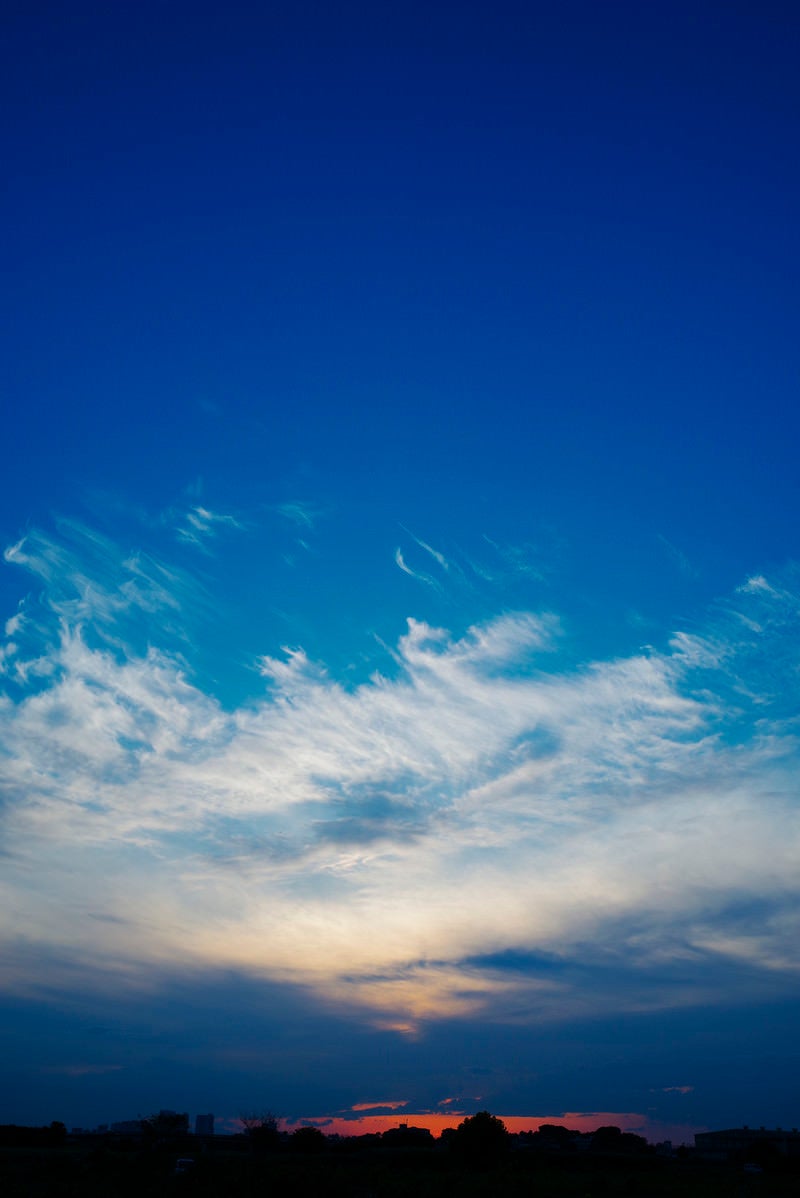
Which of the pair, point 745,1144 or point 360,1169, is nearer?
point 360,1169

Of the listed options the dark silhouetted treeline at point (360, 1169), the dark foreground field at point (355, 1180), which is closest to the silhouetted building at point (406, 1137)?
the dark silhouetted treeline at point (360, 1169)

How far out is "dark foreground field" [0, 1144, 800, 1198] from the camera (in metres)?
61.0

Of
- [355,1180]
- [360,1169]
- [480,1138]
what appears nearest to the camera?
[355,1180]

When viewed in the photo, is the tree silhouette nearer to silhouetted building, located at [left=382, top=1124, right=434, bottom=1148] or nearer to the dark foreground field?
the dark foreground field

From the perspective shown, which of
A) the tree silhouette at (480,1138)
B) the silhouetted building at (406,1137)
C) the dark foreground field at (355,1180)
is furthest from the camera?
the silhouetted building at (406,1137)

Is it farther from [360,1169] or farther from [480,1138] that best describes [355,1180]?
[480,1138]

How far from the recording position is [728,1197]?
6938 centimetres

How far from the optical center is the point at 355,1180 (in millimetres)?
69500

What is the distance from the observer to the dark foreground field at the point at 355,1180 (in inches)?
2400

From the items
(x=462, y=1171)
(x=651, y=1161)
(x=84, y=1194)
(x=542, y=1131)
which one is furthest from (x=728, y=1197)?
(x=542, y=1131)

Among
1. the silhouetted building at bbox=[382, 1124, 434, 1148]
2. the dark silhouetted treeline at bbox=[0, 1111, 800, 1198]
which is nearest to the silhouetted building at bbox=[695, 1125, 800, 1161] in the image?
the dark silhouetted treeline at bbox=[0, 1111, 800, 1198]

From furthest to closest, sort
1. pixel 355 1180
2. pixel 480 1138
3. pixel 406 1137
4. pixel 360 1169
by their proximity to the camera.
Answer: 1. pixel 406 1137
2. pixel 480 1138
3. pixel 360 1169
4. pixel 355 1180

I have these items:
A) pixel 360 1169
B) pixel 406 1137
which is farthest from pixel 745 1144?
pixel 360 1169

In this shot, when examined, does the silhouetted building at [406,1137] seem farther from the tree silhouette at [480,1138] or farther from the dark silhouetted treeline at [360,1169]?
the tree silhouette at [480,1138]
